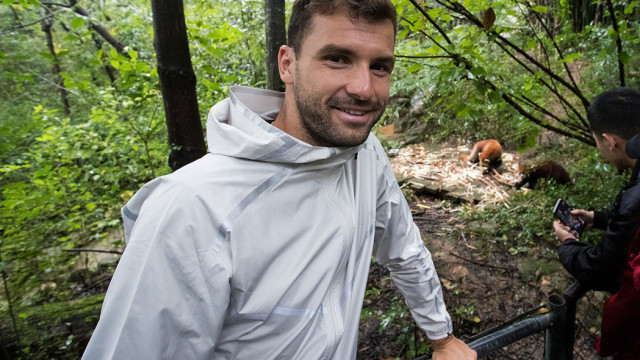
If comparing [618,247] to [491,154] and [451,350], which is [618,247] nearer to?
[451,350]

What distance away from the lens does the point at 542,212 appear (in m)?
4.93

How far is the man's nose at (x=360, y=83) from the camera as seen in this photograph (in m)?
1.34

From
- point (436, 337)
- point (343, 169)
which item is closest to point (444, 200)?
point (436, 337)

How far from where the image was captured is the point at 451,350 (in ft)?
5.40

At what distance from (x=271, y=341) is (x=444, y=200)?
579 cm

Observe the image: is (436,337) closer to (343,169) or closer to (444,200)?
(343,169)

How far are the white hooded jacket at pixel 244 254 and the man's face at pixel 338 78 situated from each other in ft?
0.38

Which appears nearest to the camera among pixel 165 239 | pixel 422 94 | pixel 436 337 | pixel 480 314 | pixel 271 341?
pixel 165 239

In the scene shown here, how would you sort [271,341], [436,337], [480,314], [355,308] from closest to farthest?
[271,341]
[355,308]
[436,337]
[480,314]

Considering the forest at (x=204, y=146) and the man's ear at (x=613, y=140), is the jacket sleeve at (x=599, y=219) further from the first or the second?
the man's ear at (x=613, y=140)

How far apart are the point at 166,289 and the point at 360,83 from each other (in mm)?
1021

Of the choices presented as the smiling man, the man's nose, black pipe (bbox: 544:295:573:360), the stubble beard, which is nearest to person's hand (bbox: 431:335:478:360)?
the smiling man

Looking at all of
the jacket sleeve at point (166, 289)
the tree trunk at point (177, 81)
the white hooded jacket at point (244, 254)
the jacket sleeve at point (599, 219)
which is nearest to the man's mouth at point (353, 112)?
the white hooded jacket at point (244, 254)

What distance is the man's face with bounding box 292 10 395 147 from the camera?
1.34m
